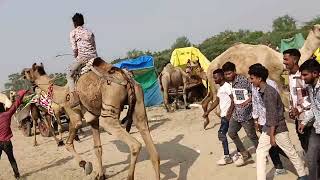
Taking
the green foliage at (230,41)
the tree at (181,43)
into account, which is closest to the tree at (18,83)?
the green foliage at (230,41)

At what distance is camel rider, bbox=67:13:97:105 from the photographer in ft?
28.3

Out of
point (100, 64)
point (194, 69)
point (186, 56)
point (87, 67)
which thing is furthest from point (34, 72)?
point (186, 56)

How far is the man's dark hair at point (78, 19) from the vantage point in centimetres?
873

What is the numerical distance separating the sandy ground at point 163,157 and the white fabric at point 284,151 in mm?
932

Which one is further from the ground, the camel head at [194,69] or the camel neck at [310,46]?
the camel neck at [310,46]

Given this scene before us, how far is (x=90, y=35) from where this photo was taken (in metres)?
8.81

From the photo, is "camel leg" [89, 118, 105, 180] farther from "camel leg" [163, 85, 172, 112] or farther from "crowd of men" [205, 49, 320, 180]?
"camel leg" [163, 85, 172, 112]

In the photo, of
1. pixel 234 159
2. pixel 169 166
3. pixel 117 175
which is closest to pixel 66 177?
pixel 117 175

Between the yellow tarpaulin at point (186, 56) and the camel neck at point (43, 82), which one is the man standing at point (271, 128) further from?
the yellow tarpaulin at point (186, 56)

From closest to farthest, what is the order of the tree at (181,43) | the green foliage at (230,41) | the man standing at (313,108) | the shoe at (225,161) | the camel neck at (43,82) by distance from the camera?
1. the man standing at (313,108)
2. the shoe at (225,161)
3. the camel neck at (43,82)
4. the green foliage at (230,41)
5. the tree at (181,43)

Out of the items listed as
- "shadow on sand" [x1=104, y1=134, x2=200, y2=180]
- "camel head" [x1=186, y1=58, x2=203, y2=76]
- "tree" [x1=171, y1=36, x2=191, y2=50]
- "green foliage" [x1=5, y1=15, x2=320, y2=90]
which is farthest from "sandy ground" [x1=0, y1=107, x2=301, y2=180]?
"tree" [x1=171, y1=36, x2=191, y2=50]

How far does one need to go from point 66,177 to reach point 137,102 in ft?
8.58

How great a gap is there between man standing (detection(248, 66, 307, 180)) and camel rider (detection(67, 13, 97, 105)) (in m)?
3.43

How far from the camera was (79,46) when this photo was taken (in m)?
8.73
